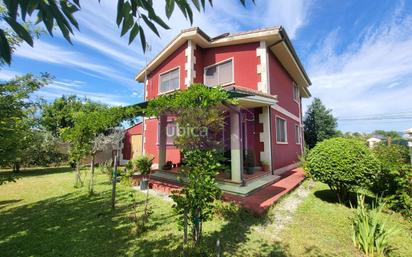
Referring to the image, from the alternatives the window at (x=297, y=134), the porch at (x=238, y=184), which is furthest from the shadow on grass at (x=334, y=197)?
the window at (x=297, y=134)

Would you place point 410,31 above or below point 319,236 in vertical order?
above

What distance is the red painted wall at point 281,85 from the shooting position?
1052cm

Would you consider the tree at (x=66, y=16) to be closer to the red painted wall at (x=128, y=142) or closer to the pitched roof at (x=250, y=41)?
the pitched roof at (x=250, y=41)

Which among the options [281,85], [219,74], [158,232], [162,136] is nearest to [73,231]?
[158,232]

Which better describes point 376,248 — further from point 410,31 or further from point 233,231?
point 410,31

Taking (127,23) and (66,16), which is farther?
(127,23)

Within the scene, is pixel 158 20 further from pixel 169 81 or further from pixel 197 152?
pixel 169 81

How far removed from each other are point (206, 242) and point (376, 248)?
10.6ft

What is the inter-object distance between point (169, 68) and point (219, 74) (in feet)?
11.7

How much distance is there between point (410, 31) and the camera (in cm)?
1052

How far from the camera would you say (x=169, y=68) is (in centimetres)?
1300

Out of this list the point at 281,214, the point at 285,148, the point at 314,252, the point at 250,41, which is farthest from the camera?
the point at 285,148

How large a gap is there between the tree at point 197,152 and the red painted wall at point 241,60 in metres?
4.92

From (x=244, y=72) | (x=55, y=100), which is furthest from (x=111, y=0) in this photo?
(x=55, y=100)
